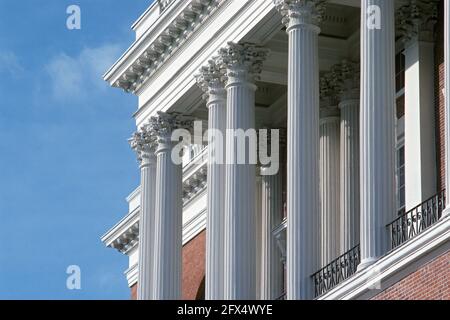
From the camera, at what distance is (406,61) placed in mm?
52438

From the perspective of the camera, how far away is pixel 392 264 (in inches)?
1806

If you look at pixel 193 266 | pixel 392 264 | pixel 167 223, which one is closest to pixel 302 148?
pixel 392 264

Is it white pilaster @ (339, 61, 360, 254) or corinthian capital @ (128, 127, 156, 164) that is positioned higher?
corinthian capital @ (128, 127, 156, 164)

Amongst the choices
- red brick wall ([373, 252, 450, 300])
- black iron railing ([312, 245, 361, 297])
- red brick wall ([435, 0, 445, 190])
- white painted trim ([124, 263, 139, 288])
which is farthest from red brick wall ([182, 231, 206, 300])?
red brick wall ([373, 252, 450, 300])

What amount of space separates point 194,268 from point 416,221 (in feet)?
75.8

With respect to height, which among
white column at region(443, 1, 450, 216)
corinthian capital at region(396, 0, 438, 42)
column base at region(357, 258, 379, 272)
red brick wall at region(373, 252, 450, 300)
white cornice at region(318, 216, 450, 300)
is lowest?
red brick wall at region(373, 252, 450, 300)

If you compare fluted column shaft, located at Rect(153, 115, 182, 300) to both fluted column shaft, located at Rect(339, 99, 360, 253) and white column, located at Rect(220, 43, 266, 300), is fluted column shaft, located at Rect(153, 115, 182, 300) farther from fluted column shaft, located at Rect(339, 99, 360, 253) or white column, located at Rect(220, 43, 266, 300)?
fluted column shaft, located at Rect(339, 99, 360, 253)

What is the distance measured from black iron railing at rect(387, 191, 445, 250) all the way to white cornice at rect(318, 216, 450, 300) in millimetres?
728

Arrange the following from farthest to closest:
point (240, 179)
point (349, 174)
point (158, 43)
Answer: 1. point (158, 43)
2. point (349, 174)
3. point (240, 179)

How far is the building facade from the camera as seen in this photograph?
4772cm

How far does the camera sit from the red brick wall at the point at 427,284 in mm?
44031

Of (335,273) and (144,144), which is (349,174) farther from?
(144,144)

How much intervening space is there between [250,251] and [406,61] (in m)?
6.76

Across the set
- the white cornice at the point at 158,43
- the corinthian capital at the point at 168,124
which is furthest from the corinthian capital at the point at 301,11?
the corinthian capital at the point at 168,124
